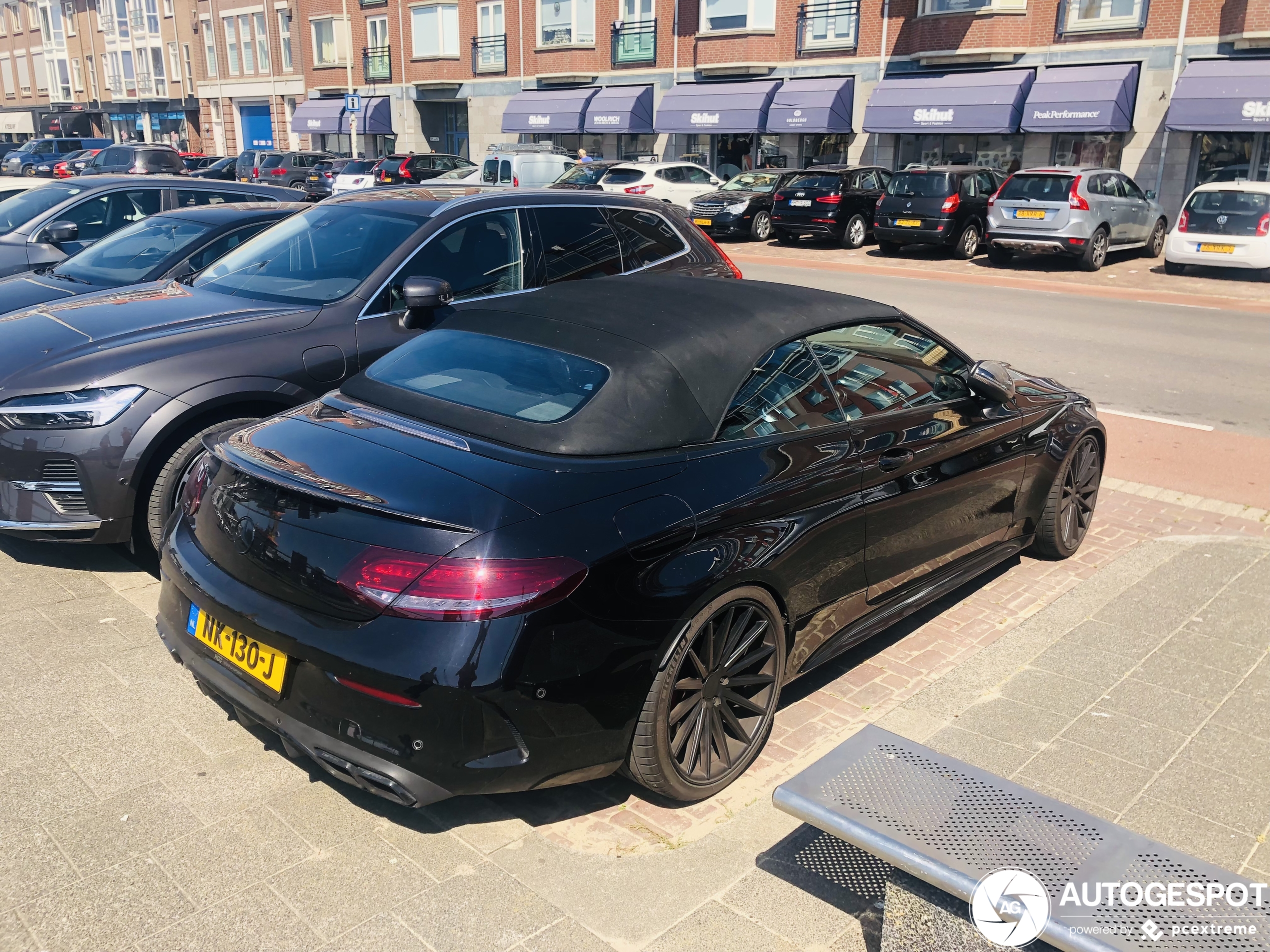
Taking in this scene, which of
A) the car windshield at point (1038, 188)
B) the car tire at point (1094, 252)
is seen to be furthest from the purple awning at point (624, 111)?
the car tire at point (1094, 252)

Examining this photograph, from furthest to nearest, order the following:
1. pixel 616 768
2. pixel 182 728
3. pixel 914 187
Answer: pixel 914 187 < pixel 182 728 < pixel 616 768

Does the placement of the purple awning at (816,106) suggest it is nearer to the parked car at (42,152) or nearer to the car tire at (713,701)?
the car tire at (713,701)

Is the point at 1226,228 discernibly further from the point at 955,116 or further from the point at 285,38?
the point at 285,38

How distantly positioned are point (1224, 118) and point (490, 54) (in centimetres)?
2702

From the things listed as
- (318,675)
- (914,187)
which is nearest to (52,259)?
(318,675)

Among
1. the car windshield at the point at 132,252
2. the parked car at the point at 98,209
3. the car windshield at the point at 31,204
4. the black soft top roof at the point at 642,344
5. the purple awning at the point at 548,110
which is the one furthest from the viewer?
the purple awning at the point at 548,110

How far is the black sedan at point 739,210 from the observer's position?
24.3 meters

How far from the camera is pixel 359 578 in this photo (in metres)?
2.97

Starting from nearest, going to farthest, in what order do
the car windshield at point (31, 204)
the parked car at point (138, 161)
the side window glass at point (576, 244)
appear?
1. the side window glass at point (576, 244)
2. the car windshield at point (31, 204)
3. the parked car at point (138, 161)

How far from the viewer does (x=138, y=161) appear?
112ft

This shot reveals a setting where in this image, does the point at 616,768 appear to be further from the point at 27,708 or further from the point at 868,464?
the point at 27,708

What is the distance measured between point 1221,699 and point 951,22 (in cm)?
2742

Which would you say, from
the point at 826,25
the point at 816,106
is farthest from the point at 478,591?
the point at 826,25

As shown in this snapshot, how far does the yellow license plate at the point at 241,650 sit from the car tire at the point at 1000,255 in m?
19.6
